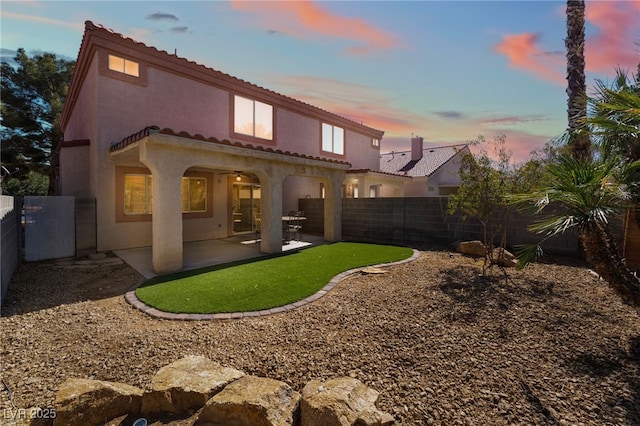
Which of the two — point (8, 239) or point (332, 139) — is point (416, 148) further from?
point (8, 239)

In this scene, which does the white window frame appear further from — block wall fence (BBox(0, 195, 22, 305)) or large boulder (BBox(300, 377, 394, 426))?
large boulder (BBox(300, 377, 394, 426))

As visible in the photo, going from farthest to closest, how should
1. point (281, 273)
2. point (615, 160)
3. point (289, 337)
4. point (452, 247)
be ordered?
1. point (452, 247)
2. point (281, 273)
3. point (289, 337)
4. point (615, 160)

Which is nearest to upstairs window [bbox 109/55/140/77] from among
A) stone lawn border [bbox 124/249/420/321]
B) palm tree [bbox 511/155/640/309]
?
stone lawn border [bbox 124/249/420/321]

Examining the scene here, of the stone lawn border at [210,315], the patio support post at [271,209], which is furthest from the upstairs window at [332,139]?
the stone lawn border at [210,315]

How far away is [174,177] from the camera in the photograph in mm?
8109

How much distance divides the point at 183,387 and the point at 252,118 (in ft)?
46.4

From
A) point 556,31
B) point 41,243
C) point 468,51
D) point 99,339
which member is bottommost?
point 99,339

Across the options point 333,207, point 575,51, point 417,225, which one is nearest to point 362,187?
point 333,207

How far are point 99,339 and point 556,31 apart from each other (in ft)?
48.7

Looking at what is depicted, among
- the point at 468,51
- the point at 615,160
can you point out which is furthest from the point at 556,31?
the point at 615,160

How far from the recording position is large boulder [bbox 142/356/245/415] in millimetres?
3283

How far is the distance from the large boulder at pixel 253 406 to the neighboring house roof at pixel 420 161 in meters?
23.8

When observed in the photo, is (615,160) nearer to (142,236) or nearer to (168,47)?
(142,236)

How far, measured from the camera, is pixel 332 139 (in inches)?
799
